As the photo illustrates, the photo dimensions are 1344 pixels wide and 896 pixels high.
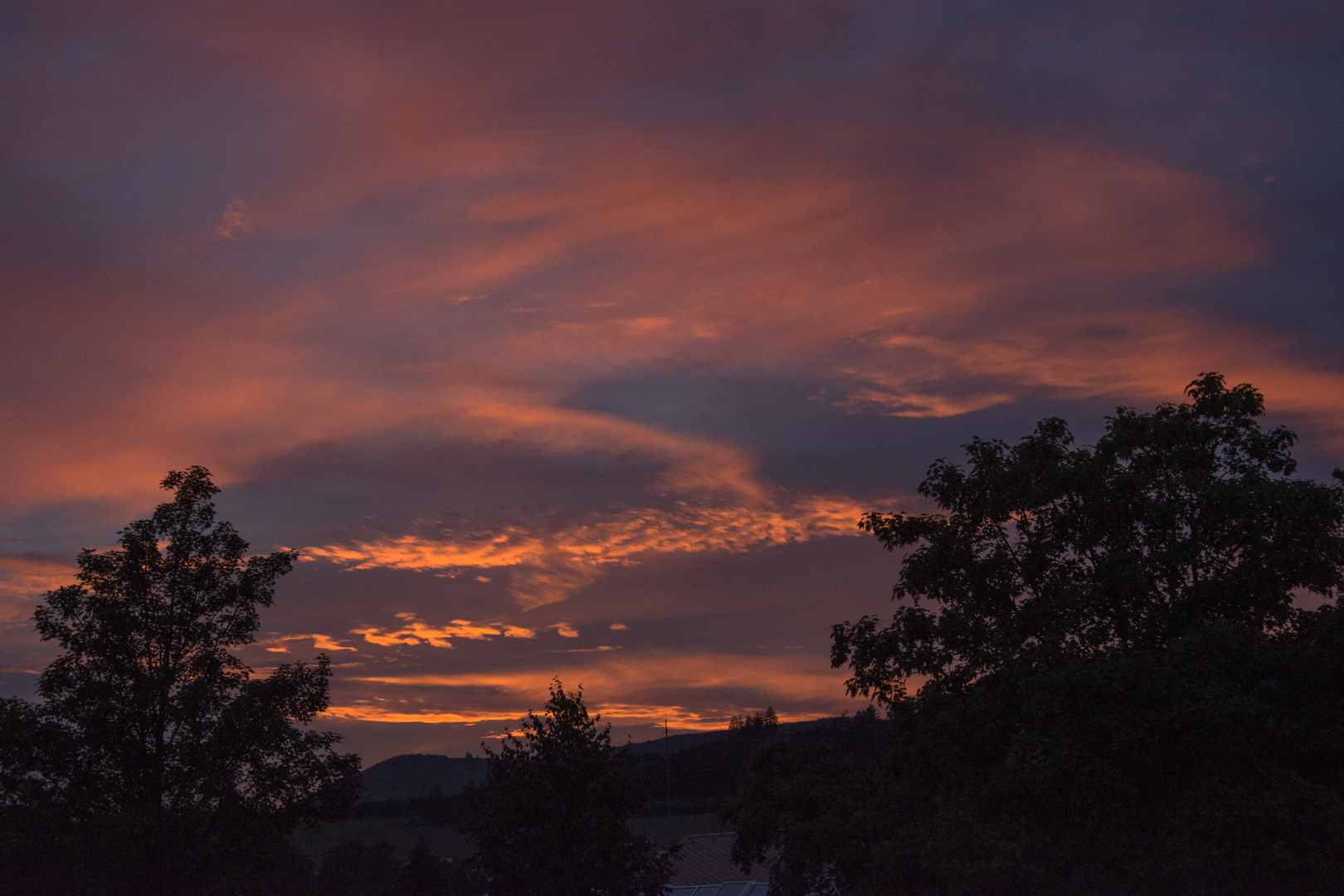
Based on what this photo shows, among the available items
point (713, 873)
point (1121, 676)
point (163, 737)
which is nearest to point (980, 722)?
point (1121, 676)

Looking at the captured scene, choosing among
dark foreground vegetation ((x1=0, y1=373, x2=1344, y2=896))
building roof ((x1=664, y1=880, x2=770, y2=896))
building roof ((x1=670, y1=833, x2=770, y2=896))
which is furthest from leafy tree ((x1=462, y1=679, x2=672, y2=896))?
building roof ((x1=664, y1=880, x2=770, y2=896))

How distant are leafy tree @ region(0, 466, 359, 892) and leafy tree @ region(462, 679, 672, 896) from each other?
206 inches

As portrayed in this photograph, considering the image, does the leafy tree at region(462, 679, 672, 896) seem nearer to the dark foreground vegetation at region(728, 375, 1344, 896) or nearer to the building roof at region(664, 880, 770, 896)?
the dark foreground vegetation at region(728, 375, 1344, 896)

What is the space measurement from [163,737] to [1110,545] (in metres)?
25.5

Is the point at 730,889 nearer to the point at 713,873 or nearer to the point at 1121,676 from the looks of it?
the point at 713,873

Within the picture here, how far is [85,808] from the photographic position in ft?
90.7

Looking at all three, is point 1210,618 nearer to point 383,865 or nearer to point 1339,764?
point 1339,764

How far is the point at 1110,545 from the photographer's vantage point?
26.2 metres

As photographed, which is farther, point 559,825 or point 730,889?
point 730,889

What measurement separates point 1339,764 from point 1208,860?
12.2 feet

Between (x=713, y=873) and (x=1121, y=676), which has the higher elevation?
(x=1121, y=676)

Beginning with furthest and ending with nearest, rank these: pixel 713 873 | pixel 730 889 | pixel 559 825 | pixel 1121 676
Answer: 1. pixel 713 873
2. pixel 730 889
3. pixel 559 825
4. pixel 1121 676

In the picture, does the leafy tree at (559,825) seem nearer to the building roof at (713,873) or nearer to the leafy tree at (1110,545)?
the leafy tree at (1110,545)

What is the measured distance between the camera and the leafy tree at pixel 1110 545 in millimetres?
24578
